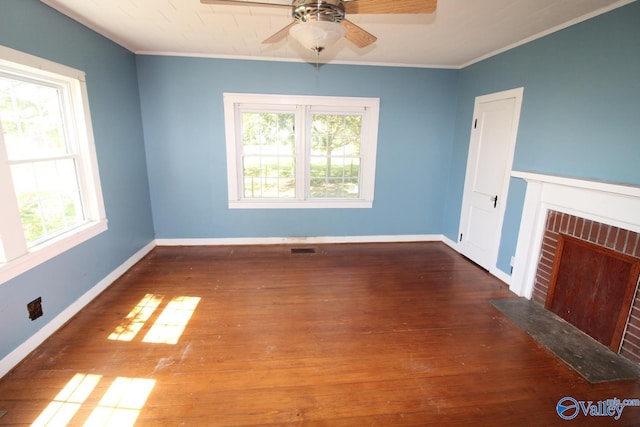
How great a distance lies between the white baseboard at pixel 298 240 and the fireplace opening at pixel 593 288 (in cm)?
207

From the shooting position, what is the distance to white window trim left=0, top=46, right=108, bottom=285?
200 cm

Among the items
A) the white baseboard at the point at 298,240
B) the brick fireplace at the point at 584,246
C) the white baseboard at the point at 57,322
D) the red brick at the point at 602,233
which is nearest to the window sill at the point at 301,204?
the white baseboard at the point at 298,240

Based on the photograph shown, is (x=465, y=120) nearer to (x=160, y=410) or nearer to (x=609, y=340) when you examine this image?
(x=609, y=340)

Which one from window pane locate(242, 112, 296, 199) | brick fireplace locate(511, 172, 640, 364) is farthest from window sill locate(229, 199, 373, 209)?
brick fireplace locate(511, 172, 640, 364)

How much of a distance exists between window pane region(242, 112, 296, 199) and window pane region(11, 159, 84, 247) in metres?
2.00

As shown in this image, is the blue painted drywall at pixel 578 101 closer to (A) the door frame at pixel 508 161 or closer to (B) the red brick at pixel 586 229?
(A) the door frame at pixel 508 161

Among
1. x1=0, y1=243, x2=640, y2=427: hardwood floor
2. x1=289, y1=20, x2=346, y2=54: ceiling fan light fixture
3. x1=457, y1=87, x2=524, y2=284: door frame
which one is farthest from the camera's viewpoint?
x1=457, y1=87, x2=524, y2=284: door frame

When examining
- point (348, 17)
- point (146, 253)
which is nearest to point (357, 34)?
point (348, 17)

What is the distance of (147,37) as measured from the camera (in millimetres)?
3205

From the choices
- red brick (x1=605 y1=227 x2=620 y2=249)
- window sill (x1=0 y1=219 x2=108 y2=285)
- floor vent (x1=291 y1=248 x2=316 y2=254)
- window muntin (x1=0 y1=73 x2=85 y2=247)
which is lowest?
floor vent (x1=291 y1=248 x2=316 y2=254)

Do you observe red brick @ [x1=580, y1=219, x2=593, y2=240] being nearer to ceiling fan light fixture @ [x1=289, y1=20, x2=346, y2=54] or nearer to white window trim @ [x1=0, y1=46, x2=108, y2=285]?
ceiling fan light fixture @ [x1=289, y1=20, x2=346, y2=54]

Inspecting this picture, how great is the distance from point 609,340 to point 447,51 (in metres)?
3.26

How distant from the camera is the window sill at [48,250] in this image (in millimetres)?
1996

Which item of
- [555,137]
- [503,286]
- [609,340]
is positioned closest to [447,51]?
[555,137]
